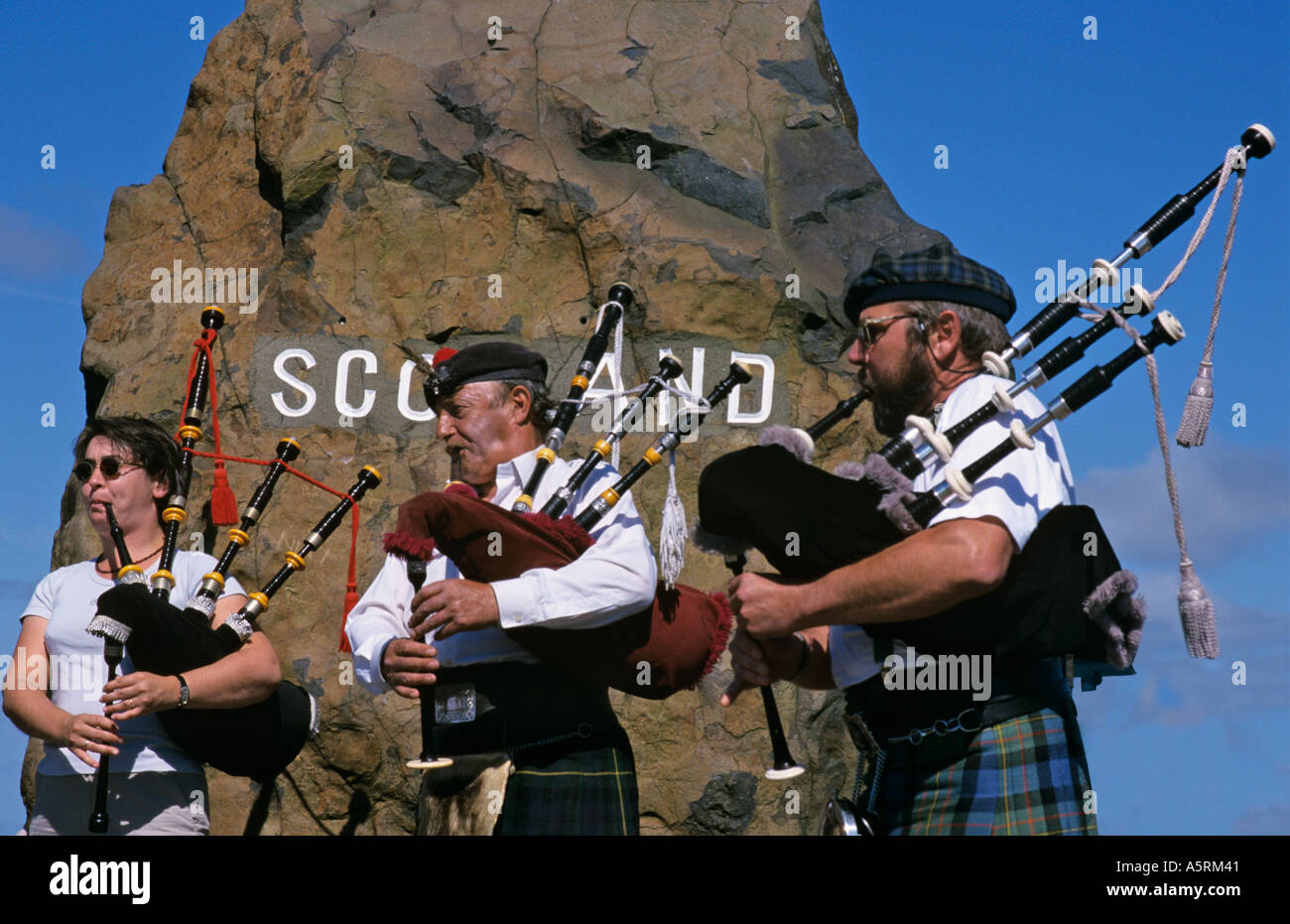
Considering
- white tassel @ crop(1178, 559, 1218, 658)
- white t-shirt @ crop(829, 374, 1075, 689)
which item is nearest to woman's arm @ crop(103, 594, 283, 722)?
white t-shirt @ crop(829, 374, 1075, 689)

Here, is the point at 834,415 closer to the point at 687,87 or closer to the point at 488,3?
the point at 687,87

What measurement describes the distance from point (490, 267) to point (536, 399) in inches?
71.3

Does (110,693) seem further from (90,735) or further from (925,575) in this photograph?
(925,575)

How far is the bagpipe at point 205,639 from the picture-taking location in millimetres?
3510

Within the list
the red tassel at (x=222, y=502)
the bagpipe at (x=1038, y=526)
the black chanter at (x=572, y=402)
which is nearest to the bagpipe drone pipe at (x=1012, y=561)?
the bagpipe at (x=1038, y=526)

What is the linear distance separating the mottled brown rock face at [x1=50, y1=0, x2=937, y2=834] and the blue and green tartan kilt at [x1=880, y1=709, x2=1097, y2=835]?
7.02 feet

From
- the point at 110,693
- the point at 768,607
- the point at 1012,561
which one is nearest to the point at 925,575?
the point at 1012,561

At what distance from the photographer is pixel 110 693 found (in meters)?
3.46

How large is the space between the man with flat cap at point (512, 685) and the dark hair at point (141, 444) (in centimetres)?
74

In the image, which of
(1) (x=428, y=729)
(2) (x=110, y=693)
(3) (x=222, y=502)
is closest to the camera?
(1) (x=428, y=729)

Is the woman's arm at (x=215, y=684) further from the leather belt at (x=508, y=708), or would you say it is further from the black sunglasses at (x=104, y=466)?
the leather belt at (x=508, y=708)

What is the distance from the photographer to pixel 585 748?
11.0 ft

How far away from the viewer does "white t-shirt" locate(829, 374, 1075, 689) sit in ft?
8.84
